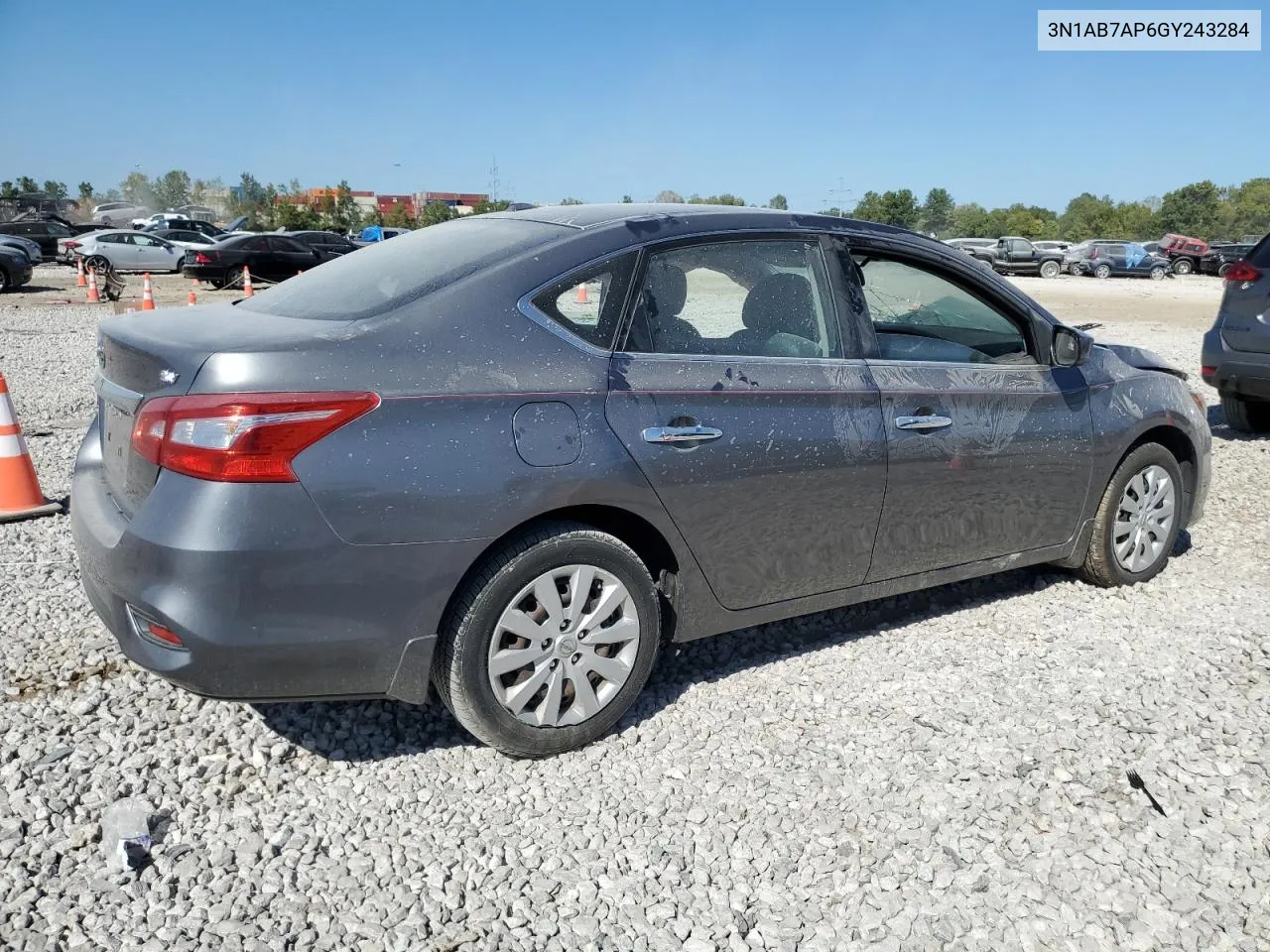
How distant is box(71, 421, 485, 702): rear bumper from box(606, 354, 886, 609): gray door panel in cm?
73

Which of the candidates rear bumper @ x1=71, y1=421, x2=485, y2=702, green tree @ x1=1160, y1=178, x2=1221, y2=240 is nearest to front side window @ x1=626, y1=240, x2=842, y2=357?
rear bumper @ x1=71, y1=421, x2=485, y2=702

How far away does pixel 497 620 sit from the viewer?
10.1 ft

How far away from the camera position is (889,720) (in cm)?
363

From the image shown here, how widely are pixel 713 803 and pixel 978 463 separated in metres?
1.79

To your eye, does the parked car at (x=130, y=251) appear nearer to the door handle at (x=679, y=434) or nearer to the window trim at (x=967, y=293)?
the window trim at (x=967, y=293)

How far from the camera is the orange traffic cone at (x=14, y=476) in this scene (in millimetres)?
5496

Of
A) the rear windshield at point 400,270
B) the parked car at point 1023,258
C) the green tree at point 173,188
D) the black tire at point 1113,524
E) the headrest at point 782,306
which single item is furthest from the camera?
the green tree at point 173,188

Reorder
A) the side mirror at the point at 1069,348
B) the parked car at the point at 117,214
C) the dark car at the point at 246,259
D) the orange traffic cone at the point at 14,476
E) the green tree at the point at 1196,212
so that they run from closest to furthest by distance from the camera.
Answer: the side mirror at the point at 1069,348
the orange traffic cone at the point at 14,476
the dark car at the point at 246,259
the parked car at the point at 117,214
the green tree at the point at 1196,212

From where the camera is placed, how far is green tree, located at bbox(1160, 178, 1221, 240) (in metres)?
78.4

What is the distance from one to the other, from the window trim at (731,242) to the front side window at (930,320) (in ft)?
0.54

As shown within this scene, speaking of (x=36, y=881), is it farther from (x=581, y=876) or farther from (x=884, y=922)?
(x=884, y=922)

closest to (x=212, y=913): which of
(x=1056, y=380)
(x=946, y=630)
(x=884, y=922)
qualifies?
(x=884, y=922)

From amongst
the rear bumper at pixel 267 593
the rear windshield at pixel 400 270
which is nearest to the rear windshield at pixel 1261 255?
the rear windshield at pixel 400 270

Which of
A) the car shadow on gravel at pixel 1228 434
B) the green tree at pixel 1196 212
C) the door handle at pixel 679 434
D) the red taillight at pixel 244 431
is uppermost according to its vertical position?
the green tree at pixel 1196 212
